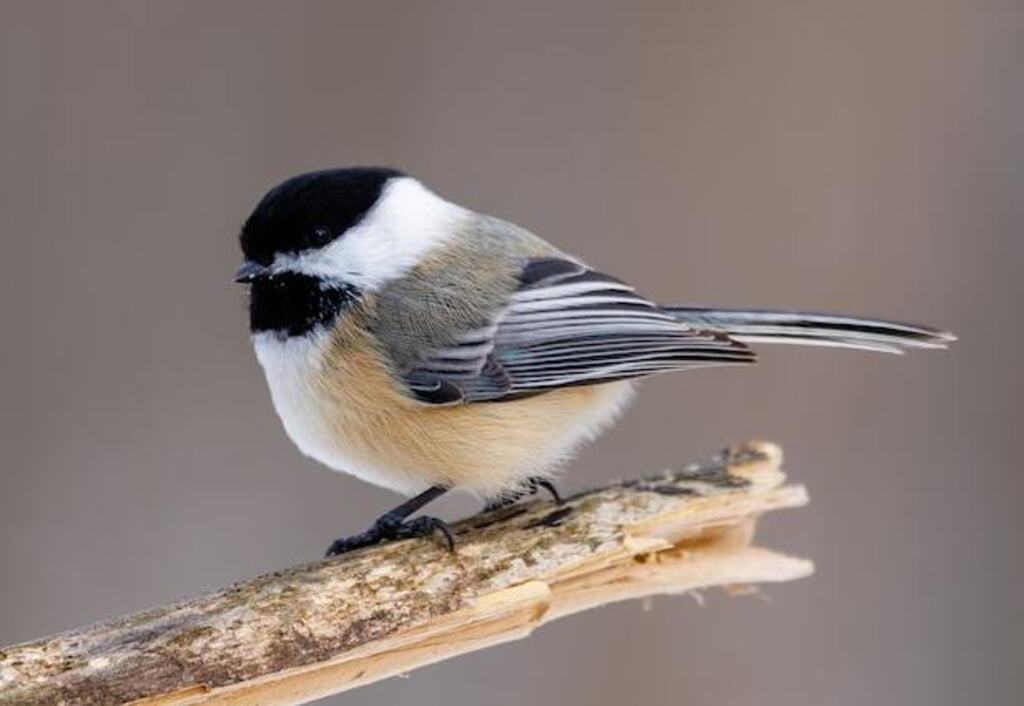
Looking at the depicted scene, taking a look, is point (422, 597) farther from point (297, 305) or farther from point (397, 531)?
point (297, 305)

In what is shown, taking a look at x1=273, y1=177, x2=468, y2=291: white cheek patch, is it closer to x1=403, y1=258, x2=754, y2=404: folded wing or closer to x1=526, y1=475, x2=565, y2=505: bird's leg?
x1=403, y1=258, x2=754, y2=404: folded wing

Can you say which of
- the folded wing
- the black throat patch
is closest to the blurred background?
the folded wing

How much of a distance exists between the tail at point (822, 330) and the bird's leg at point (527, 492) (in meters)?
0.39

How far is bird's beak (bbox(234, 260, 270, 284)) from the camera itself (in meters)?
2.16

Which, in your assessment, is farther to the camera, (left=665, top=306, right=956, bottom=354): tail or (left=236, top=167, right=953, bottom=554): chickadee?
(left=665, top=306, right=956, bottom=354): tail

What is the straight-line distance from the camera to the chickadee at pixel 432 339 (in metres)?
2.20

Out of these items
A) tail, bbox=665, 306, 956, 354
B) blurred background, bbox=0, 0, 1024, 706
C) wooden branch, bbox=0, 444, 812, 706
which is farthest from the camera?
blurred background, bbox=0, 0, 1024, 706

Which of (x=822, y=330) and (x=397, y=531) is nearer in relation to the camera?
(x=397, y=531)

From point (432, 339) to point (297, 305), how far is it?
9.0 inches

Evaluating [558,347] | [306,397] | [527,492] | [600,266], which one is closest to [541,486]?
[527,492]

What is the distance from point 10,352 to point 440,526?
6.24 feet

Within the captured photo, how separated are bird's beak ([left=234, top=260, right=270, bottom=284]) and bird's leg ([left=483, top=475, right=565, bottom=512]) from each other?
572mm

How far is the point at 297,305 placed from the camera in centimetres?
222

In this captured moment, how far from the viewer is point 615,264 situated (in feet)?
12.7
